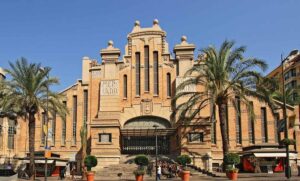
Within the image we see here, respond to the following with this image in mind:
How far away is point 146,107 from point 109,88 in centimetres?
538

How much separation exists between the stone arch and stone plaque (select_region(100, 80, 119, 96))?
4.13 m

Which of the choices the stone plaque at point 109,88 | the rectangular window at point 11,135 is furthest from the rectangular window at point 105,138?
the rectangular window at point 11,135

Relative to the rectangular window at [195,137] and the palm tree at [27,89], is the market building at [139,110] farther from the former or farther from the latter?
the palm tree at [27,89]

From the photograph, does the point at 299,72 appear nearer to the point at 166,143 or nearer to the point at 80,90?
the point at 166,143

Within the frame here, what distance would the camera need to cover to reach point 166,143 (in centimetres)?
4919

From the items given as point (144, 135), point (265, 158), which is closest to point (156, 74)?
point (144, 135)

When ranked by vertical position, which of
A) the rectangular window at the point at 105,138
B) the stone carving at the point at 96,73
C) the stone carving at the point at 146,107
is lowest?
the rectangular window at the point at 105,138

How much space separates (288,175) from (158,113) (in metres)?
23.2

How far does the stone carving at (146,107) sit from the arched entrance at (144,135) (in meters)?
0.72

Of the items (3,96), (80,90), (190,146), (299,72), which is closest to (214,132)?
(190,146)

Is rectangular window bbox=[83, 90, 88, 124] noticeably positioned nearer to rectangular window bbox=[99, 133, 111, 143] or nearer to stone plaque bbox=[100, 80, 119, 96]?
stone plaque bbox=[100, 80, 119, 96]

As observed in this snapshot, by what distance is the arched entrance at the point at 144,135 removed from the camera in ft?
154

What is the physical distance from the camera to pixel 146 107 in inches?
1887

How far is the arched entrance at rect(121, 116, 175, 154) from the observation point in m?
46.9
